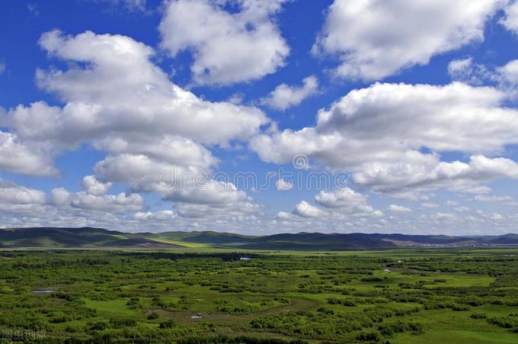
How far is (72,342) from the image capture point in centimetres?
4675

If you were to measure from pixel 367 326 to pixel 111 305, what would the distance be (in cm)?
3683

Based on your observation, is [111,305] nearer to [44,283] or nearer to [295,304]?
[295,304]

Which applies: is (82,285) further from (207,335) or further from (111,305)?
(207,335)

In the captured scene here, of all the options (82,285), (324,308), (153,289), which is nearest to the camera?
(324,308)

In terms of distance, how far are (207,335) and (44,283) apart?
225ft

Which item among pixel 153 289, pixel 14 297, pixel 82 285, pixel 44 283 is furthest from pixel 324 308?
pixel 44 283

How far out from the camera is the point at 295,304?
72062 mm

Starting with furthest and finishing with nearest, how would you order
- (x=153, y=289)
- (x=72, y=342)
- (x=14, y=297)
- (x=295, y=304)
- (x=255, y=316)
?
(x=153, y=289) → (x=14, y=297) → (x=295, y=304) → (x=255, y=316) → (x=72, y=342)

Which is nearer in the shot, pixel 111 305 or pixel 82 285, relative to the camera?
pixel 111 305

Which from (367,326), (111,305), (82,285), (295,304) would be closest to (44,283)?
(82,285)

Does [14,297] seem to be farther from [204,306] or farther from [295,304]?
[295,304]

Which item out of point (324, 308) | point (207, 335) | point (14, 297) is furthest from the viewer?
point (14, 297)

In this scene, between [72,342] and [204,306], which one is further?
[204,306]

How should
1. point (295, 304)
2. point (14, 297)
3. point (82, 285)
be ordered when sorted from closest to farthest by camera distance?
point (295, 304) → point (14, 297) → point (82, 285)
